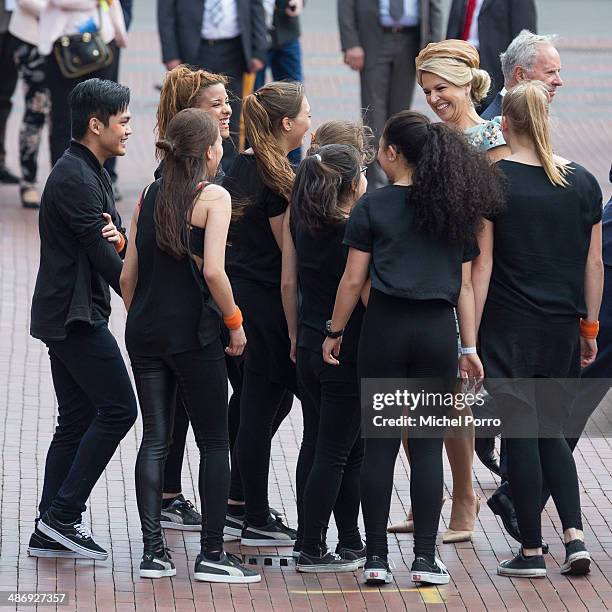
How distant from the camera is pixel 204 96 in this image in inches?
229

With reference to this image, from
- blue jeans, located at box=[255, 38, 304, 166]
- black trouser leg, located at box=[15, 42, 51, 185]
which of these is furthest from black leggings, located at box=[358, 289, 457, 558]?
blue jeans, located at box=[255, 38, 304, 166]

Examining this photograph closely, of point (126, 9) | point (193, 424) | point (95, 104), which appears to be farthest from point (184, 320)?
point (126, 9)

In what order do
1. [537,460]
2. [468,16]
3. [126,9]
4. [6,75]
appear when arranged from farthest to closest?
1. [6,75]
2. [126,9]
3. [468,16]
4. [537,460]

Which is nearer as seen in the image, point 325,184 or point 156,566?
point 325,184

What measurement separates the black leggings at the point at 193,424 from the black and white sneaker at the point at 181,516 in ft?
2.00

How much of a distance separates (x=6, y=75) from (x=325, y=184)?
7.66 m

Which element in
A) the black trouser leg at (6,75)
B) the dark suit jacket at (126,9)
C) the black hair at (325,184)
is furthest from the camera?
the black trouser leg at (6,75)

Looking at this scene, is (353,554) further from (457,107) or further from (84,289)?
(457,107)

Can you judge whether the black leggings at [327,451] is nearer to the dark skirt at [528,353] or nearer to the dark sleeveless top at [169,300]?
the dark sleeveless top at [169,300]

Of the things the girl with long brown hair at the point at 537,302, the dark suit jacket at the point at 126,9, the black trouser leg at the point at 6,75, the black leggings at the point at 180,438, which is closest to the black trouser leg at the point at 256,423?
the black leggings at the point at 180,438

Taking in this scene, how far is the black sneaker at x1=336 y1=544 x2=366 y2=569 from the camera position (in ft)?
18.4

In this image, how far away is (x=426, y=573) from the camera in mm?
5328

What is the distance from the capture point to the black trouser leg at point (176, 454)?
20.2 feet

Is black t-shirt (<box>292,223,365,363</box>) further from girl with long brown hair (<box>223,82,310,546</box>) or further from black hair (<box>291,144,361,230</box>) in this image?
girl with long brown hair (<box>223,82,310,546</box>)
